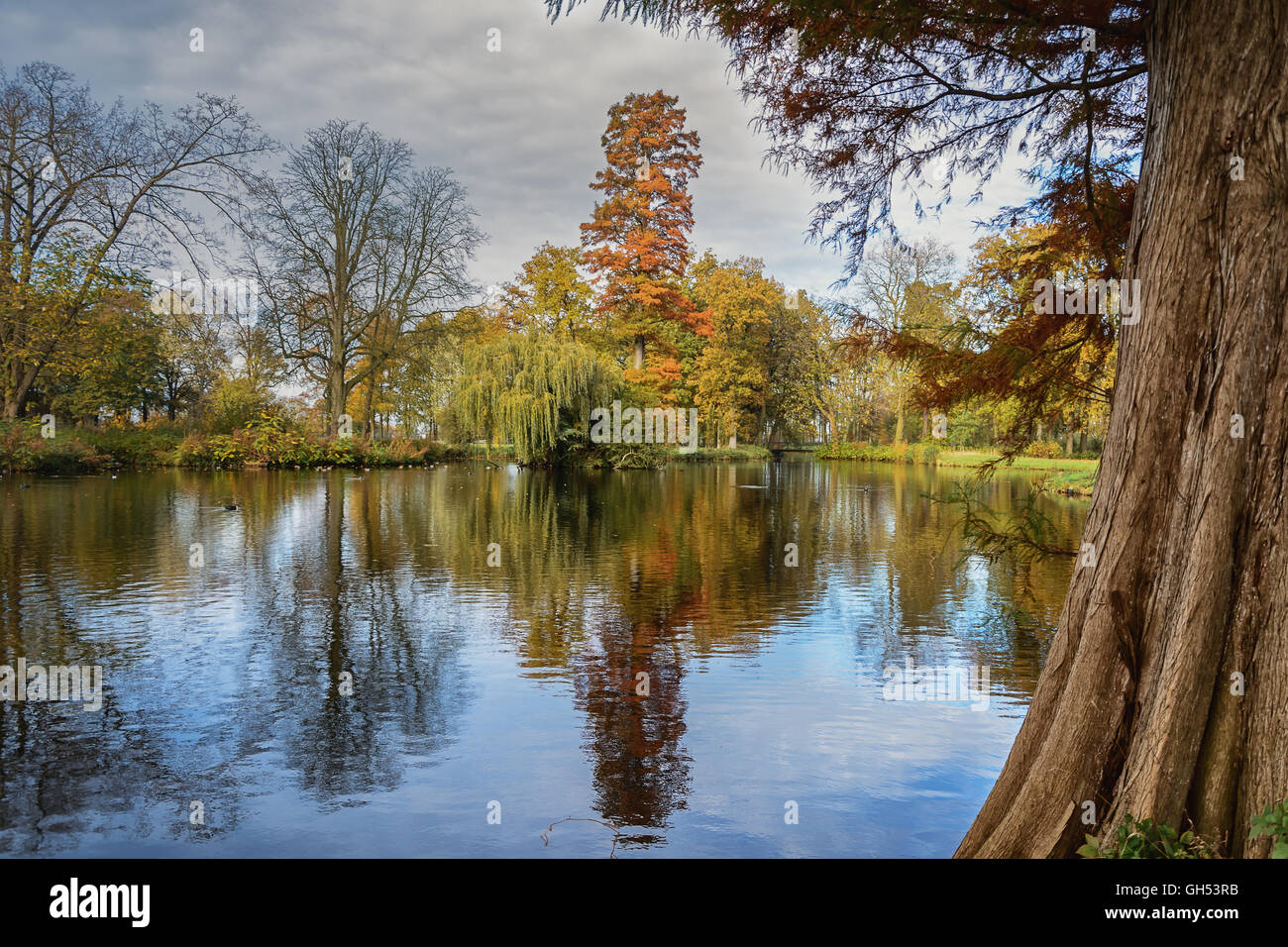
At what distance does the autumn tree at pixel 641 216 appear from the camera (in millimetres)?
37188

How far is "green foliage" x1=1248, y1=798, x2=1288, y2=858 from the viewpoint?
2.35 metres

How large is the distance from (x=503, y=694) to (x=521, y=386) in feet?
80.3

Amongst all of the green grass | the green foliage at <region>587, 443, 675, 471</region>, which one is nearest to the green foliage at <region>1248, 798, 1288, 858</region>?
the green grass

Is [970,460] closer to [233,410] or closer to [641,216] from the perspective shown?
[641,216]

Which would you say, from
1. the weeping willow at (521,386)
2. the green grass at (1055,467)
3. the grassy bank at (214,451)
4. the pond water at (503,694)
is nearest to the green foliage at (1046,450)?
the green grass at (1055,467)

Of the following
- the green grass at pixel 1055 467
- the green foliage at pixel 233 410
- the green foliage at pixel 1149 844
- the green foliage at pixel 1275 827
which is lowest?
the green foliage at pixel 1149 844

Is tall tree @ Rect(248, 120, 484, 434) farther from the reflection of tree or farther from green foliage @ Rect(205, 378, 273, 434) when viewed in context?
the reflection of tree

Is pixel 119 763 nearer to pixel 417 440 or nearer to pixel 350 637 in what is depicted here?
pixel 350 637

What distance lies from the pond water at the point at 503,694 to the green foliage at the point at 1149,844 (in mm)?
1122

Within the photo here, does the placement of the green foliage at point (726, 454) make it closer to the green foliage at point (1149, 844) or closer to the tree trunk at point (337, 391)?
the tree trunk at point (337, 391)

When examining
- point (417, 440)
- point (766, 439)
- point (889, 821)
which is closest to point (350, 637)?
point (889, 821)
